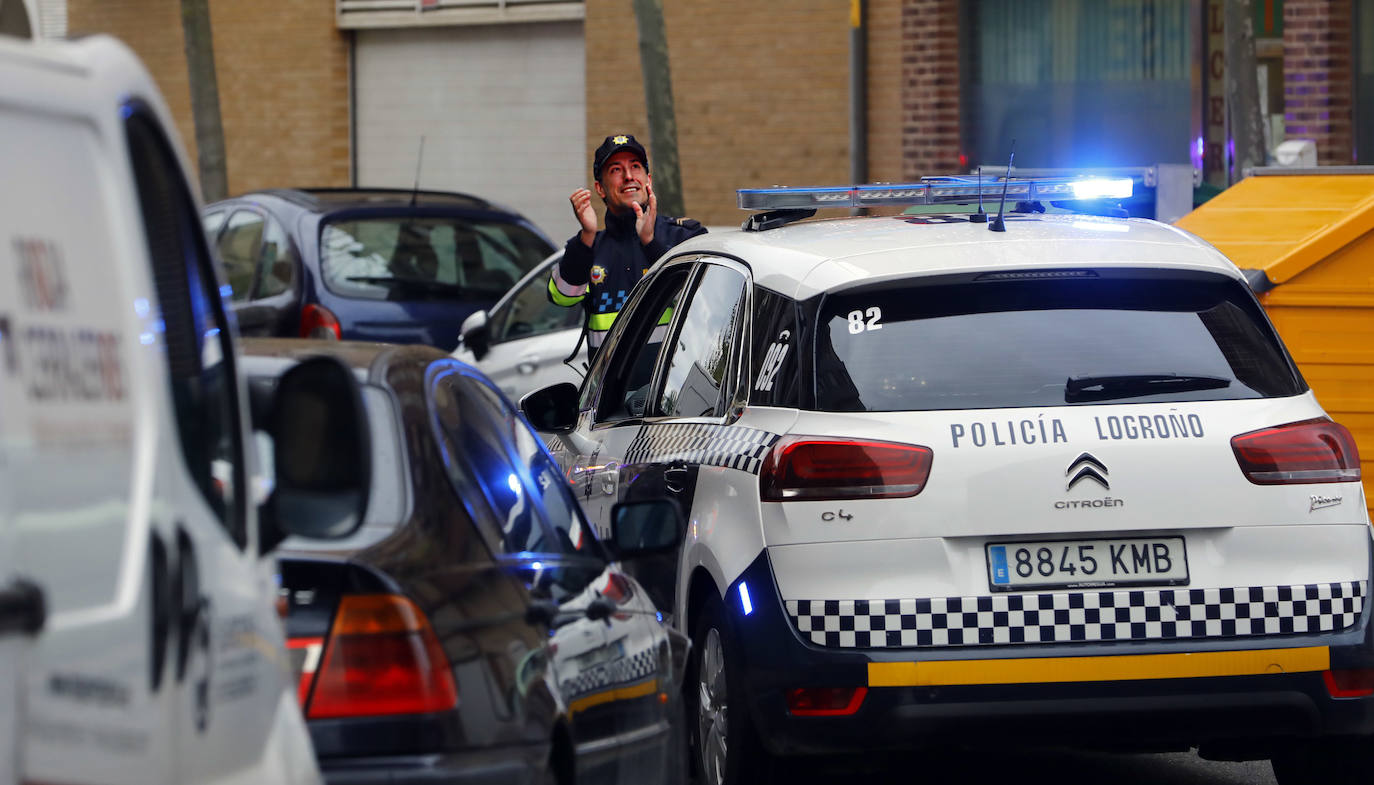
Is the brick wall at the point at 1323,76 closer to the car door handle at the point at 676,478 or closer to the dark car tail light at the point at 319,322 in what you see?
the dark car tail light at the point at 319,322

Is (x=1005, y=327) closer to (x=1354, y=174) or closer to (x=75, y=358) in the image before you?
(x=75, y=358)

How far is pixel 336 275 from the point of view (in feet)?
37.7

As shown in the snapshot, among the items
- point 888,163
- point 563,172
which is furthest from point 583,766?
point 563,172

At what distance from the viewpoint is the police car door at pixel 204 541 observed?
8.02ft

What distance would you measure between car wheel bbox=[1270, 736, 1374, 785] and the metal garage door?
53.3 feet

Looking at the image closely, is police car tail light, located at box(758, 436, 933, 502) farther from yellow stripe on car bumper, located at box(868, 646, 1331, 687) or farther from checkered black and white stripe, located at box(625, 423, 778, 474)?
yellow stripe on car bumper, located at box(868, 646, 1331, 687)

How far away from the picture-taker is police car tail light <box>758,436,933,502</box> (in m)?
5.23

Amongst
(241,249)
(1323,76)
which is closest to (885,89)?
(1323,76)

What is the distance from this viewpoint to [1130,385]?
5.41m

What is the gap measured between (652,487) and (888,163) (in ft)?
43.8

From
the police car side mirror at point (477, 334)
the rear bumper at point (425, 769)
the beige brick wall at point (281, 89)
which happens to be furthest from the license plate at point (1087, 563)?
the beige brick wall at point (281, 89)

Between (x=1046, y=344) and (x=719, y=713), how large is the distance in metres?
1.23

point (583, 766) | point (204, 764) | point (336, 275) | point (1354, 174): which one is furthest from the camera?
point (336, 275)

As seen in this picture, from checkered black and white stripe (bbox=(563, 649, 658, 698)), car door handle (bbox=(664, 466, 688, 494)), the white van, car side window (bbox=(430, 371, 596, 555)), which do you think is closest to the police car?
car door handle (bbox=(664, 466, 688, 494))
